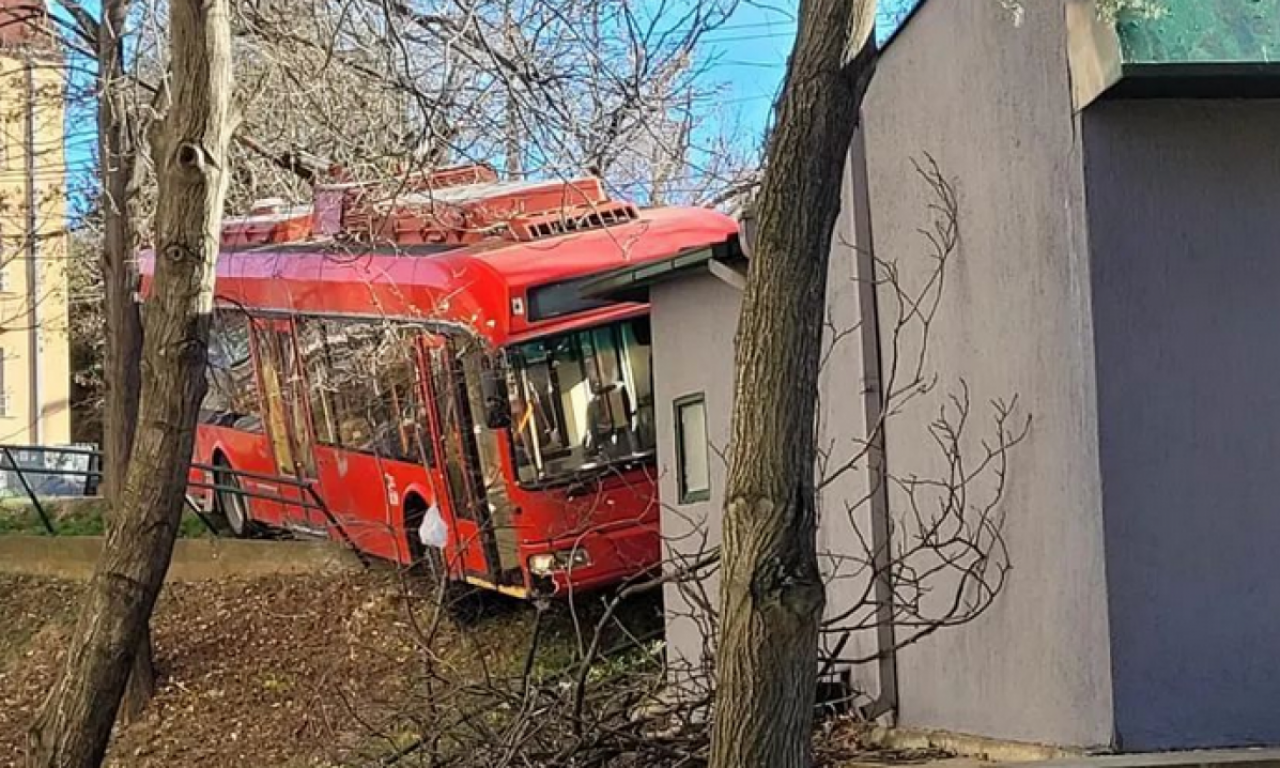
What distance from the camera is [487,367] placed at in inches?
Answer: 538

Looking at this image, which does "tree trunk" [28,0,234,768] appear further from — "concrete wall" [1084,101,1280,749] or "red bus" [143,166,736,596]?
"concrete wall" [1084,101,1280,749]

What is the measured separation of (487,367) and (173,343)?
5.90 m

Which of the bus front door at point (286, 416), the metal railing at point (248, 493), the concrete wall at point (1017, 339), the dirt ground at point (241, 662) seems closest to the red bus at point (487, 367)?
the bus front door at point (286, 416)

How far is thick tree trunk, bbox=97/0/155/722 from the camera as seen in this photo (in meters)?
15.0

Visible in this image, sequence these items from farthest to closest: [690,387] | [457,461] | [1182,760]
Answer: [457,461] < [690,387] < [1182,760]

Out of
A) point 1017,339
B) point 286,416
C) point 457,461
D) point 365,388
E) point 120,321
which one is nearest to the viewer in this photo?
point 1017,339

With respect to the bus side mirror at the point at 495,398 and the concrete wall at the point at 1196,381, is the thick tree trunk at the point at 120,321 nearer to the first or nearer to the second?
the bus side mirror at the point at 495,398

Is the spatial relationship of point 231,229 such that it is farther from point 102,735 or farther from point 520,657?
point 102,735

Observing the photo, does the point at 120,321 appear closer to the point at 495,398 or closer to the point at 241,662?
the point at 241,662

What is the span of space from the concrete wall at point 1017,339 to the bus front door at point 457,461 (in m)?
7.03

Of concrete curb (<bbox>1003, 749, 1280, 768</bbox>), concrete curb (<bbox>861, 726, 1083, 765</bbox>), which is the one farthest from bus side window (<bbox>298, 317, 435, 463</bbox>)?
concrete curb (<bbox>1003, 749, 1280, 768</bbox>)

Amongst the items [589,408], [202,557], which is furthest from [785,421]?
[202,557]

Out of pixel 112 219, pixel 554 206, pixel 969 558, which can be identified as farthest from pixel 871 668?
pixel 112 219

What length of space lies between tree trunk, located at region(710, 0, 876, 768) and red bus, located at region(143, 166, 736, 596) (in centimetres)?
700
